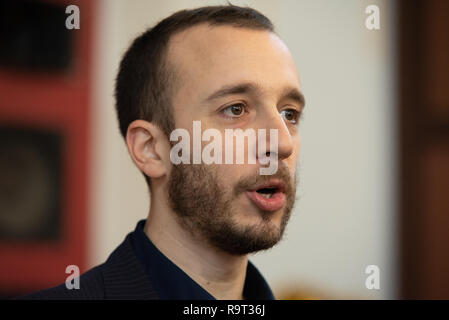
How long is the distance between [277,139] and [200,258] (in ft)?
0.68

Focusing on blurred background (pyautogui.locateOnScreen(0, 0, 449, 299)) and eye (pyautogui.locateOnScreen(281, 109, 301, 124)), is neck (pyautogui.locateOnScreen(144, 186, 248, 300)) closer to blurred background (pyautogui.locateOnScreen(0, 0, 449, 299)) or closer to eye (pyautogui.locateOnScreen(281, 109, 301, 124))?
eye (pyautogui.locateOnScreen(281, 109, 301, 124))

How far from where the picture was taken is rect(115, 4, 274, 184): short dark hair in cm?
86

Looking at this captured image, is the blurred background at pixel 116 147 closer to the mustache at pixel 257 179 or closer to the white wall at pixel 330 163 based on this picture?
the white wall at pixel 330 163

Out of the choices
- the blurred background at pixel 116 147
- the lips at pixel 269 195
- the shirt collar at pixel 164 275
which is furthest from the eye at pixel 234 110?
the blurred background at pixel 116 147

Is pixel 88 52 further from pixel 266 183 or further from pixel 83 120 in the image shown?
pixel 266 183

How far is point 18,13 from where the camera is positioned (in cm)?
167

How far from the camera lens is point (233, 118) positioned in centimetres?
81

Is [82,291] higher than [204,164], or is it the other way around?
[204,164]

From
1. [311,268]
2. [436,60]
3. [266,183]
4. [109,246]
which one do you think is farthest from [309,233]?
[436,60]

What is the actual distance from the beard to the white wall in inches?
5.8

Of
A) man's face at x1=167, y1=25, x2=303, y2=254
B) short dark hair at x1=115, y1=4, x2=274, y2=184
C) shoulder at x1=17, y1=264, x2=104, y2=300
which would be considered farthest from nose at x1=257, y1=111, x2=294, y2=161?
Answer: shoulder at x1=17, y1=264, x2=104, y2=300

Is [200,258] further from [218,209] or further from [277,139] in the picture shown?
[277,139]

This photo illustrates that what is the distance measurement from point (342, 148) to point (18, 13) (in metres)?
1.01

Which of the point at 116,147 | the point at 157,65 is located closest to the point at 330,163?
the point at 157,65
